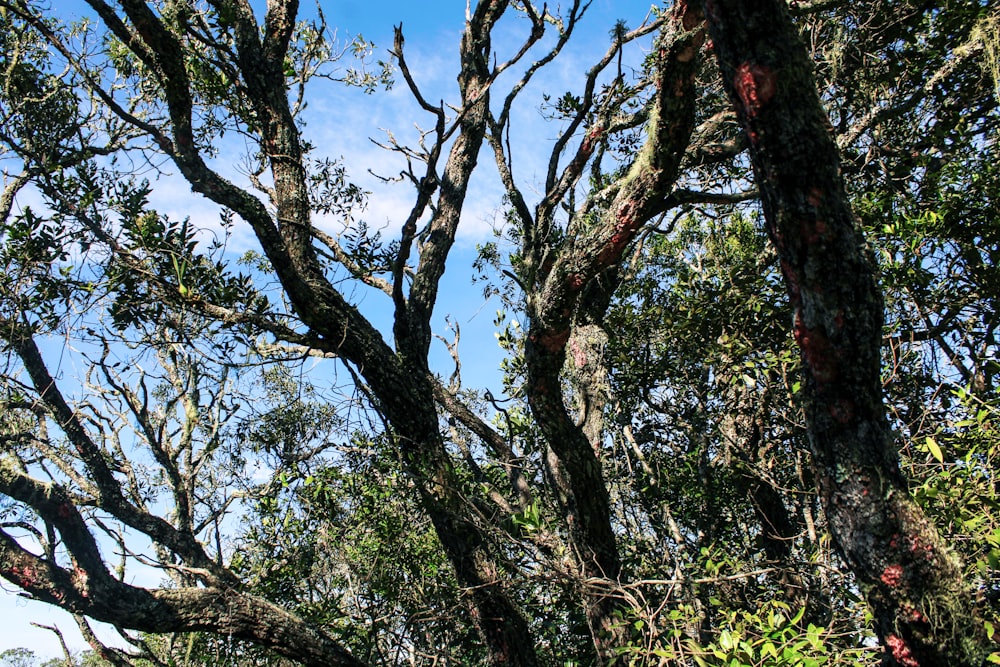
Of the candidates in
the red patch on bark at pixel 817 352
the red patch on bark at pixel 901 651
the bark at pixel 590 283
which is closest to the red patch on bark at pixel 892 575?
the red patch on bark at pixel 901 651

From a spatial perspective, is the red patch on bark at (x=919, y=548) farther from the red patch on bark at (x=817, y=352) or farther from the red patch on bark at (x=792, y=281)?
the red patch on bark at (x=792, y=281)

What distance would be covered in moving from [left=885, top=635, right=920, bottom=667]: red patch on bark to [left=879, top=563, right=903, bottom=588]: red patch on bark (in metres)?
0.21

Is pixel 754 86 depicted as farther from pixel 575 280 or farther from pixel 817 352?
pixel 575 280

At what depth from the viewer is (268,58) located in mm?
4902

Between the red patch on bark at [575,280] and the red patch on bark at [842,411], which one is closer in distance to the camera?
the red patch on bark at [842,411]

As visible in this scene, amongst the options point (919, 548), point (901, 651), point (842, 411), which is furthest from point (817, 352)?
point (901, 651)

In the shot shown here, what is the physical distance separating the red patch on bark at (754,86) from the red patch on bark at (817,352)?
0.75m

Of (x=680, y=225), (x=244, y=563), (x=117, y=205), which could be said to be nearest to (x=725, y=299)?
(x=680, y=225)

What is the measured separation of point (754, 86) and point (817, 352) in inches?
40.2

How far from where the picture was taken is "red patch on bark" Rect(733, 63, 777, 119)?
8.52 feet

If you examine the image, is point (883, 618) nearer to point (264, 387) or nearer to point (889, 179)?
point (889, 179)

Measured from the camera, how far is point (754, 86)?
2615 mm

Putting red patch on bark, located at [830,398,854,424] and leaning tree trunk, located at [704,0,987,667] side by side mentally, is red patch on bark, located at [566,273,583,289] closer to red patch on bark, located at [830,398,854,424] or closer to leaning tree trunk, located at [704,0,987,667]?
leaning tree trunk, located at [704,0,987,667]

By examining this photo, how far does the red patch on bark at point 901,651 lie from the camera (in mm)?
2613
